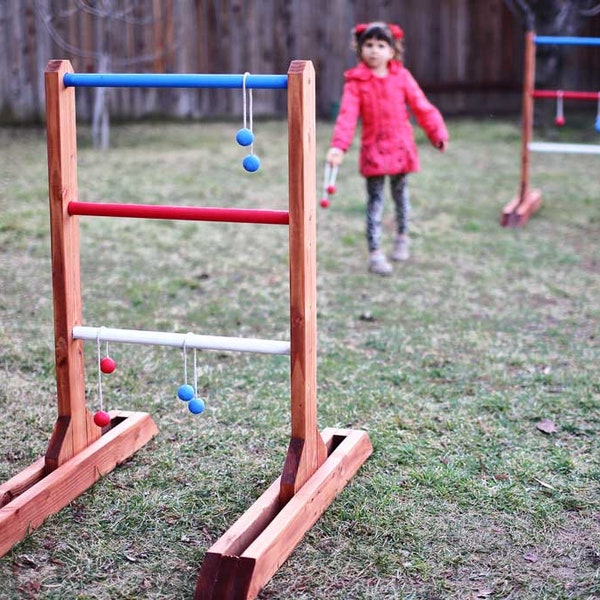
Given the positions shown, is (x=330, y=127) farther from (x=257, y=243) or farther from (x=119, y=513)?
(x=119, y=513)

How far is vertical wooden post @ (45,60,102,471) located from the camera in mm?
3018

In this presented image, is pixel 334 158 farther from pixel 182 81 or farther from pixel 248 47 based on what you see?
pixel 248 47

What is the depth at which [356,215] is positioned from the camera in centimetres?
742

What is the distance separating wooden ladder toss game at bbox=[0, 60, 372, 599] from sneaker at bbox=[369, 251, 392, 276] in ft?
8.45

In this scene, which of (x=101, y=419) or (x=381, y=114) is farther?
(x=381, y=114)

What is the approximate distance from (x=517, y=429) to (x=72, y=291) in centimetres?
173

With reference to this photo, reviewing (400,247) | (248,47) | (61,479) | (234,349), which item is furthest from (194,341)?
(248,47)

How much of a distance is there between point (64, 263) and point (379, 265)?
10.0ft

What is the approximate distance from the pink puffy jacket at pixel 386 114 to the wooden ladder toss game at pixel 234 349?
9.44ft

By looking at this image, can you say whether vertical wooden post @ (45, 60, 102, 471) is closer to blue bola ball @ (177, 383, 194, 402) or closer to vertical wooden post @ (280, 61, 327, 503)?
blue bola ball @ (177, 383, 194, 402)

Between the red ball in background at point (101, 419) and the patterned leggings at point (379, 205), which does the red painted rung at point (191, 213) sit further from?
the patterned leggings at point (379, 205)

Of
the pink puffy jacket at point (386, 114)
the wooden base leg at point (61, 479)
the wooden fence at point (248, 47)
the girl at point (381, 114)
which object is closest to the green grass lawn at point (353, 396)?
the wooden base leg at point (61, 479)

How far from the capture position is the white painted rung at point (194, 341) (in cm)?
296

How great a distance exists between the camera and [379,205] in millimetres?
6016
